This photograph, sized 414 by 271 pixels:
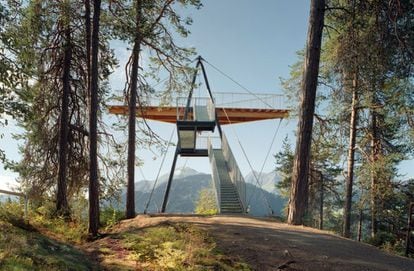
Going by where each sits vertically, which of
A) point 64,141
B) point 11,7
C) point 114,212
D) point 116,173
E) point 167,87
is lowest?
point 114,212

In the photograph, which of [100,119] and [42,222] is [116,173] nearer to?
[100,119]

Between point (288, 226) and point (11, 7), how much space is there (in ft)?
26.9

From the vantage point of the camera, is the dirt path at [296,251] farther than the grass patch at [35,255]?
Yes

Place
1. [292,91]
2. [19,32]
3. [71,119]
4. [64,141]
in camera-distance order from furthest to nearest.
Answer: [292,91] < [71,119] < [64,141] < [19,32]

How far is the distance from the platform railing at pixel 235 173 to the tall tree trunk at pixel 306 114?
4975 mm

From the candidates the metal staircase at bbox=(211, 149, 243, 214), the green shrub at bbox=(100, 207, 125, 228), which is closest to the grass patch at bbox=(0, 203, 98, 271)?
the green shrub at bbox=(100, 207, 125, 228)

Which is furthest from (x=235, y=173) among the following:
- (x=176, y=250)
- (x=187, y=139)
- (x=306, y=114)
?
(x=176, y=250)

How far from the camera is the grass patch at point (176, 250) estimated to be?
5691mm

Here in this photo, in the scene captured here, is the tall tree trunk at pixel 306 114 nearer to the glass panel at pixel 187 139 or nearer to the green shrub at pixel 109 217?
the green shrub at pixel 109 217

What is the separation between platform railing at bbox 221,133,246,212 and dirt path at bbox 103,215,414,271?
6.35 meters

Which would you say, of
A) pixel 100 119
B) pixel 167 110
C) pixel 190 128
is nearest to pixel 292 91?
pixel 190 128

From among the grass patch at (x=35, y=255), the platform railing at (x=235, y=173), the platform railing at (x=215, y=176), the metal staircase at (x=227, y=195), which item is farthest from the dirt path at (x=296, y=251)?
the platform railing at (x=235, y=173)

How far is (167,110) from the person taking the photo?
1936 centimetres

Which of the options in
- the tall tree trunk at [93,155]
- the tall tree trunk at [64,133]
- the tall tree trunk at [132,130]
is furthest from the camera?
the tall tree trunk at [132,130]
